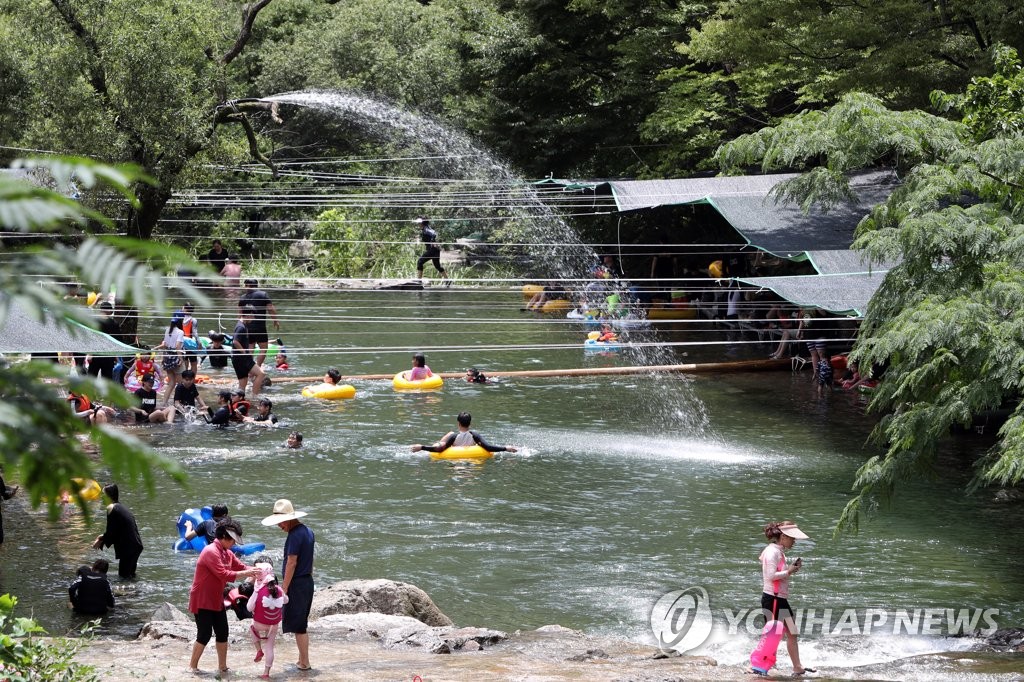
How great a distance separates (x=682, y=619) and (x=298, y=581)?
400cm

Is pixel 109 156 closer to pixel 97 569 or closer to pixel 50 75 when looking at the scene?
pixel 50 75

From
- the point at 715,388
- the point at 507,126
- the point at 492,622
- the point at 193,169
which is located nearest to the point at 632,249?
the point at 507,126

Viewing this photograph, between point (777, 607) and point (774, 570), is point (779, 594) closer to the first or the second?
point (777, 607)

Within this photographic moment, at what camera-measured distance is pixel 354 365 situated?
86.4 feet

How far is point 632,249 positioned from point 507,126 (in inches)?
202

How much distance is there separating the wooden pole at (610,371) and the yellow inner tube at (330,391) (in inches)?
60.1

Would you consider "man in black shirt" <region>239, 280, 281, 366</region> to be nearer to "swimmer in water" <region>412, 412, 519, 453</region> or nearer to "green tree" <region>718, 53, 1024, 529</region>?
"swimmer in water" <region>412, 412, 519, 453</region>

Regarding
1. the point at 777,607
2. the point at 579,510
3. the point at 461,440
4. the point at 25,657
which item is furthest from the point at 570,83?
the point at 25,657

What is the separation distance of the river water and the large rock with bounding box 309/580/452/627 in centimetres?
53

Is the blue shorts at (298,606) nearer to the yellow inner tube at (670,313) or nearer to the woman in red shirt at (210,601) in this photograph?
the woman in red shirt at (210,601)

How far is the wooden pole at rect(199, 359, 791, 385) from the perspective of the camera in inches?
969

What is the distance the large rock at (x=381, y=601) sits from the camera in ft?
39.3

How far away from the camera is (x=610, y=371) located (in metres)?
25.4

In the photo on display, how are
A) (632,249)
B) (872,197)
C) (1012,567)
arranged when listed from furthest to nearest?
(632,249)
(872,197)
(1012,567)
